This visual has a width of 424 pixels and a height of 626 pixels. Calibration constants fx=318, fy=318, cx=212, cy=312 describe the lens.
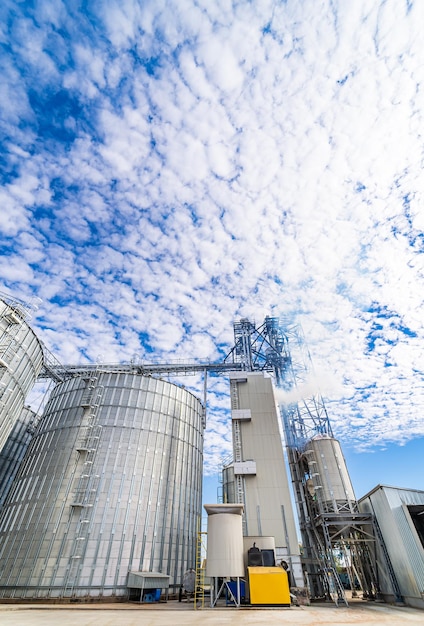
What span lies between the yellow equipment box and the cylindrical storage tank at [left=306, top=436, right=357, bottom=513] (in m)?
9.09

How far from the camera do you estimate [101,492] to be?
25062 millimetres

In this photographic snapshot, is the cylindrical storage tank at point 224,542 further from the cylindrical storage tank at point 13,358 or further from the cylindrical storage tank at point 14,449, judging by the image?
the cylindrical storage tank at point 14,449

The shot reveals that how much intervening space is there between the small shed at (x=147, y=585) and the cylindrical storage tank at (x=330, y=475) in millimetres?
13562

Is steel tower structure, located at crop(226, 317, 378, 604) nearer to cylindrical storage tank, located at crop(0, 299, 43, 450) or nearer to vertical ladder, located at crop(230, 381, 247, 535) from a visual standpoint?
vertical ladder, located at crop(230, 381, 247, 535)

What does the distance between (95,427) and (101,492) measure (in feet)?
17.5

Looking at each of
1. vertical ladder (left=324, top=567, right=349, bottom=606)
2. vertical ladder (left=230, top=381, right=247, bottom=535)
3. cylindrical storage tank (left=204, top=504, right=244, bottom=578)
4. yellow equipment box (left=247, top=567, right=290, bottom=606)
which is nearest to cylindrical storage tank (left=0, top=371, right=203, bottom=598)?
vertical ladder (left=230, top=381, right=247, bottom=535)

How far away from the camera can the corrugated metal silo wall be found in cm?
1945

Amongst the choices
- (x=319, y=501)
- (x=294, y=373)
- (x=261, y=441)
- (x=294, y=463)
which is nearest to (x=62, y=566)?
(x=261, y=441)

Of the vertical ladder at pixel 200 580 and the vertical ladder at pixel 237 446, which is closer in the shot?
the vertical ladder at pixel 200 580

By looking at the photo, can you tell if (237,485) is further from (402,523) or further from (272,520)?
(402,523)

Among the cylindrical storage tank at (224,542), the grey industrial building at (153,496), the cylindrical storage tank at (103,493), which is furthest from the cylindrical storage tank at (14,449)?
the cylindrical storage tank at (224,542)

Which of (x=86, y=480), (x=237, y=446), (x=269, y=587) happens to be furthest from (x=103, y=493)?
(x=269, y=587)

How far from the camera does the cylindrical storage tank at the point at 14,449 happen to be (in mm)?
34031

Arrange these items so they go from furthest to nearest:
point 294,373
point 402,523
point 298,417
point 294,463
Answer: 1. point 294,373
2. point 298,417
3. point 294,463
4. point 402,523
